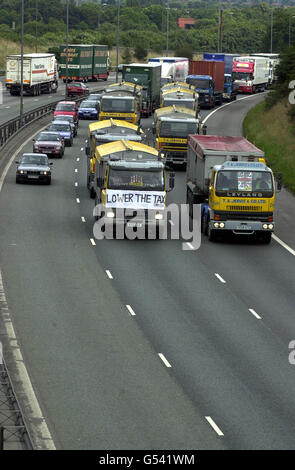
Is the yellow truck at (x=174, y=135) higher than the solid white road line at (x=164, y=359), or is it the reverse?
the yellow truck at (x=174, y=135)

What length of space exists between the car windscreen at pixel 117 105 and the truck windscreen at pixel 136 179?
27.9m

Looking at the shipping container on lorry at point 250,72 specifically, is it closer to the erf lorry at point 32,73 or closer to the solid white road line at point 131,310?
the erf lorry at point 32,73

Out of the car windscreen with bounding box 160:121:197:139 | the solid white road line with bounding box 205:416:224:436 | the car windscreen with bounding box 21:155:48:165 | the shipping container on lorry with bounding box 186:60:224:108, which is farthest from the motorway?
the shipping container on lorry with bounding box 186:60:224:108

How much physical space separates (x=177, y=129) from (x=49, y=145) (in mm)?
7769

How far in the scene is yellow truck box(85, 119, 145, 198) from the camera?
4709 centimetres

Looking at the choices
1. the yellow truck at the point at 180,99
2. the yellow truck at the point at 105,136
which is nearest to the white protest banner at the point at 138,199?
the yellow truck at the point at 105,136

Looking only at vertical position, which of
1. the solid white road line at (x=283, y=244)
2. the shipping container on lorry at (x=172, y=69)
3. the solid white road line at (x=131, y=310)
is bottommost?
the solid white road line at (x=283, y=244)

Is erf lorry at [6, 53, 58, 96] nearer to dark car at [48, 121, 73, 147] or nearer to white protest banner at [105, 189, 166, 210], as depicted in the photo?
dark car at [48, 121, 73, 147]

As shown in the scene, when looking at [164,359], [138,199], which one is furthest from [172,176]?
[164,359]

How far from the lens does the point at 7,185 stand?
51188 millimetres

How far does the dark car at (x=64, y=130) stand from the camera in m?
67.6

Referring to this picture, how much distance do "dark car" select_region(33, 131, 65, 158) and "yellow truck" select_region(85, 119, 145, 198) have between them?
9377mm

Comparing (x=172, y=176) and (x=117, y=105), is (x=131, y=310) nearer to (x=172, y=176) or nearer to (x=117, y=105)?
(x=172, y=176)
